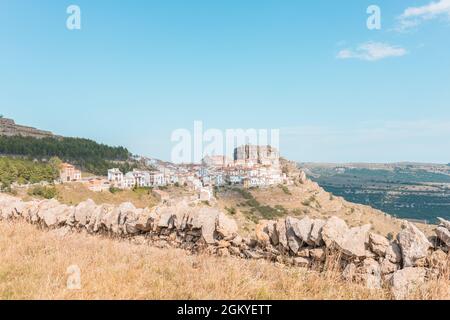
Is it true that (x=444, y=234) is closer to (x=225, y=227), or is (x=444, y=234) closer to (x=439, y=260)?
(x=439, y=260)

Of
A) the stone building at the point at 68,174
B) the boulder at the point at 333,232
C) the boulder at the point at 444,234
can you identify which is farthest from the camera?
the stone building at the point at 68,174

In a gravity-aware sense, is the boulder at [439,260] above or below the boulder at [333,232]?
below

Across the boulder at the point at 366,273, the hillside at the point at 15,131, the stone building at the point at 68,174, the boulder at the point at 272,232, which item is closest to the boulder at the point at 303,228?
the boulder at the point at 272,232

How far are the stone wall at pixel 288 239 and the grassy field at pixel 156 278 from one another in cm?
33

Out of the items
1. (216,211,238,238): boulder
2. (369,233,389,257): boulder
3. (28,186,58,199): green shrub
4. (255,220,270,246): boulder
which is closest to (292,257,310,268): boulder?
(255,220,270,246): boulder

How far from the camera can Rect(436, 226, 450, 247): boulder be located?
4.99 m

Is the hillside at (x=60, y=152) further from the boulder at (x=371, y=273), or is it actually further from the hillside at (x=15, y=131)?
the boulder at (x=371, y=273)

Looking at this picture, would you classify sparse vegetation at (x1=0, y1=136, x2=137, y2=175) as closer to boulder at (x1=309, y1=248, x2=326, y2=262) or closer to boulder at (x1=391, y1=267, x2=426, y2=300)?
boulder at (x1=309, y1=248, x2=326, y2=262)

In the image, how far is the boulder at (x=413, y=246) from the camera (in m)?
5.02

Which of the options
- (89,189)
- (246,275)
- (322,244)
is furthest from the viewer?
(89,189)

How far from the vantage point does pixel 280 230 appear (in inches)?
263
